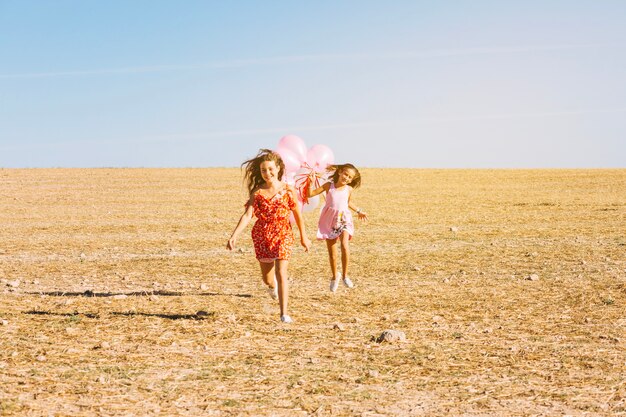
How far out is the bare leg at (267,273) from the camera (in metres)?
7.95

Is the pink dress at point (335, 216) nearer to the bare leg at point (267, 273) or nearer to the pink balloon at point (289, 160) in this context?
the pink balloon at point (289, 160)

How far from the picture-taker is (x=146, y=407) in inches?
189

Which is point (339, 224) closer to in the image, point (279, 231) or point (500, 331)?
point (279, 231)

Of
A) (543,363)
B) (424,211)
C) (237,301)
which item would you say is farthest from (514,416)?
(424,211)

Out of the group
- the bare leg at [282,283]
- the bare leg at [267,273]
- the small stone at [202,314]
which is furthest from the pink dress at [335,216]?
the small stone at [202,314]

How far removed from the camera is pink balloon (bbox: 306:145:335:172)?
944cm

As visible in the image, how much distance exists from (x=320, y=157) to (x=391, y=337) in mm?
3545

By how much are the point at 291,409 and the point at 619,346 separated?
3.44m

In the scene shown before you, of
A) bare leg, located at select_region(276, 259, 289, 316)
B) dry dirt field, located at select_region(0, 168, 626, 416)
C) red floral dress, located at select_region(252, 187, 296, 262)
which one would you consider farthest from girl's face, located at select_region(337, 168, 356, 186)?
bare leg, located at select_region(276, 259, 289, 316)

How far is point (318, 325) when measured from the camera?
24.0ft

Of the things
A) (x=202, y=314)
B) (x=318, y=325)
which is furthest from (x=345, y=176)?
(x=202, y=314)

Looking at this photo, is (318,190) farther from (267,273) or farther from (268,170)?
(268,170)

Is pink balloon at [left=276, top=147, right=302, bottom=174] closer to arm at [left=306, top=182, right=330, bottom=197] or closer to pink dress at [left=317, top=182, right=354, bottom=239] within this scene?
arm at [left=306, top=182, right=330, bottom=197]

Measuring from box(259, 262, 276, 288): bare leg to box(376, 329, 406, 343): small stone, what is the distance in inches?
71.0
